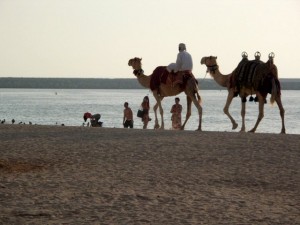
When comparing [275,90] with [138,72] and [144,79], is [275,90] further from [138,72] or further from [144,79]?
[138,72]

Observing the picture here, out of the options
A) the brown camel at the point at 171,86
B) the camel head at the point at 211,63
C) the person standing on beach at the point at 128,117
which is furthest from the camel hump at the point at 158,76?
the person standing on beach at the point at 128,117

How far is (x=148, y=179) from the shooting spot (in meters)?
10.8

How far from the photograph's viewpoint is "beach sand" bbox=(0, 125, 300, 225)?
860cm

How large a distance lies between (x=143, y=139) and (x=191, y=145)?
1.31m

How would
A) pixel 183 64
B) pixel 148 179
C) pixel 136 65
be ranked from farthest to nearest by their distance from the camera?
1. pixel 136 65
2. pixel 183 64
3. pixel 148 179

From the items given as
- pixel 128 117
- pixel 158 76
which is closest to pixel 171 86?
pixel 158 76

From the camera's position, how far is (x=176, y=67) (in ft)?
63.6

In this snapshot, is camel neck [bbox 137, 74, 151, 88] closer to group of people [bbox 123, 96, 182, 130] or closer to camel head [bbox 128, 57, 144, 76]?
camel head [bbox 128, 57, 144, 76]

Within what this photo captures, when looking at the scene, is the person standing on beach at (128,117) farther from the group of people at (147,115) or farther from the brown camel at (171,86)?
the brown camel at (171,86)

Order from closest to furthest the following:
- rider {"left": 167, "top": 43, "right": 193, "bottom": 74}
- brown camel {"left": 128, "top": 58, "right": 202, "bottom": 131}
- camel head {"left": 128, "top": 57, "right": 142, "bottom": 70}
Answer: rider {"left": 167, "top": 43, "right": 193, "bottom": 74} → brown camel {"left": 128, "top": 58, "right": 202, "bottom": 131} → camel head {"left": 128, "top": 57, "right": 142, "bottom": 70}

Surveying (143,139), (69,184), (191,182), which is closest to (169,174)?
(191,182)

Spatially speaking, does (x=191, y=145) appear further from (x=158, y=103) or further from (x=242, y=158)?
(x=158, y=103)

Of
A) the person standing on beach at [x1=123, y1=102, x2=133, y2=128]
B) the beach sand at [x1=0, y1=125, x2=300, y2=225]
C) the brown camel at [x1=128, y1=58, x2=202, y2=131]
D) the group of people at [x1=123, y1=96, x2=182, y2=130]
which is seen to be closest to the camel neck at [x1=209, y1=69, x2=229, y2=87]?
the brown camel at [x1=128, y1=58, x2=202, y2=131]

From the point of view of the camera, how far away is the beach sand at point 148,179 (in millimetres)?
8602
